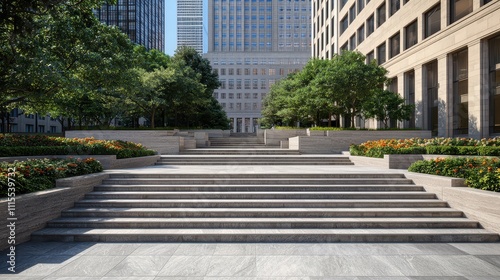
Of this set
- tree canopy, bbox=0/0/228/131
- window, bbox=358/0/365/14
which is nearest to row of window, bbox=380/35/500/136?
window, bbox=358/0/365/14

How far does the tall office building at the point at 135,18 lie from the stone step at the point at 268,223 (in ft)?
334

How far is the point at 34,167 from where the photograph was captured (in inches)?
325

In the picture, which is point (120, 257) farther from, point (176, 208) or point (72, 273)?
point (176, 208)

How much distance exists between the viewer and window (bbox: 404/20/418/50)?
26.7 metres

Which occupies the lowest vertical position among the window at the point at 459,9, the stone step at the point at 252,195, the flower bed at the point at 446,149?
the stone step at the point at 252,195

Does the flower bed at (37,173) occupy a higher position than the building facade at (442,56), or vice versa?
the building facade at (442,56)

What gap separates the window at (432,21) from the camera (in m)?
23.6

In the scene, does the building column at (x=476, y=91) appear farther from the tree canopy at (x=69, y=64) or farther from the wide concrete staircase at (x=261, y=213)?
the tree canopy at (x=69, y=64)

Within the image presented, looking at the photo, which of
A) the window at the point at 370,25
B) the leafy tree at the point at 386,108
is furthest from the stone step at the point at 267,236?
the window at the point at 370,25

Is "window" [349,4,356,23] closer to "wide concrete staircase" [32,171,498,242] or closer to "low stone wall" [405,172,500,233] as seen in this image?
"wide concrete staircase" [32,171,498,242]

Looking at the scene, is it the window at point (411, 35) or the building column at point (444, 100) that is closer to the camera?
the building column at point (444, 100)

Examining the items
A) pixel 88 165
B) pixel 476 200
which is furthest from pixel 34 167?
pixel 476 200

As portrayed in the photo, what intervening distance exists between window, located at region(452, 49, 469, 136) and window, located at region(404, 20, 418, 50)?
5539 mm

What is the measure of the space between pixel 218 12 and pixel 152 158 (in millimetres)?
104231
